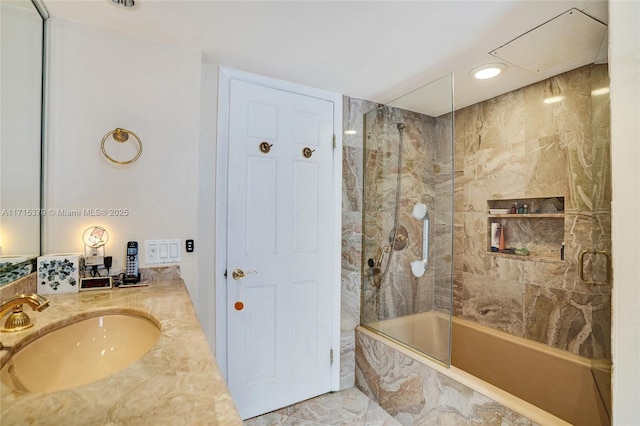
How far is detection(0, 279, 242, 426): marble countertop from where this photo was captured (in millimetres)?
561

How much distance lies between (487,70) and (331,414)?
256cm

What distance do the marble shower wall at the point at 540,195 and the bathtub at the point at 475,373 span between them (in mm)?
129

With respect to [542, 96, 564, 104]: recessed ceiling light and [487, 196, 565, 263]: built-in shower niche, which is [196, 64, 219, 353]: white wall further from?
[542, 96, 564, 104]: recessed ceiling light

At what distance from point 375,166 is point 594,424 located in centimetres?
210

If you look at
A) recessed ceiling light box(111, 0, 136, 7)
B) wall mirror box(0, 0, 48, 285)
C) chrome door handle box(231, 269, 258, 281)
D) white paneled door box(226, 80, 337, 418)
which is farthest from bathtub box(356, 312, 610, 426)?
recessed ceiling light box(111, 0, 136, 7)

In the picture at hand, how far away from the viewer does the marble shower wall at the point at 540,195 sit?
72.6 inches

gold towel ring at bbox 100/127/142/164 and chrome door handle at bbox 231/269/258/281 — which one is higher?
Answer: gold towel ring at bbox 100/127/142/164

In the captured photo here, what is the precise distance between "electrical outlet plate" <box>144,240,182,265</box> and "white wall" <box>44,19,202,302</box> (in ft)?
0.10

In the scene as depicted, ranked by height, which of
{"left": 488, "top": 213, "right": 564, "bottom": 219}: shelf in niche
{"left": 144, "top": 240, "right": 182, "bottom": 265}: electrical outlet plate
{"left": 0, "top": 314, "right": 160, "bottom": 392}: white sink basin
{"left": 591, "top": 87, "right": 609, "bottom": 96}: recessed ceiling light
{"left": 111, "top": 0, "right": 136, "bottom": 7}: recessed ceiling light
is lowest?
{"left": 0, "top": 314, "right": 160, "bottom": 392}: white sink basin

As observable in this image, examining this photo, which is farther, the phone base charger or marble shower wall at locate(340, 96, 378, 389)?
marble shower wall at locate(340, 96, 378, 389)

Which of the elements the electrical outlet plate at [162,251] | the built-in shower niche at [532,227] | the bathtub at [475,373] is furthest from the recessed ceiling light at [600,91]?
the electrical outlet plate at [162,251]

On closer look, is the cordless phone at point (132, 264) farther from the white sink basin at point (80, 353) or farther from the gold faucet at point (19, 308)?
the gold faucet at point (19, 308)

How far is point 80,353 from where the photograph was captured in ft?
3.42

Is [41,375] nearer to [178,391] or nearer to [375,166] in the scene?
[178,391]
